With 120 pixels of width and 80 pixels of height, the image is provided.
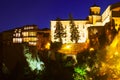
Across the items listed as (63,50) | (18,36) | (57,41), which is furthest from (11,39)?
(63,50)

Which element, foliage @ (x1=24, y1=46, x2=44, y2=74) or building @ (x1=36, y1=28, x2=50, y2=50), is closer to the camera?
foliage @ (x1=24, y1=46, x2=44, y2=74)

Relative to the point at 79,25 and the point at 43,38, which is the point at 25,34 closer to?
the point at 43,38

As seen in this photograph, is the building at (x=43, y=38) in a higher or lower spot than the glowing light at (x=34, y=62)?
higher

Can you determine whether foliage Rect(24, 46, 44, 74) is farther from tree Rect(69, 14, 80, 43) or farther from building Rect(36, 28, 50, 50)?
tree Rect(69, 14, 80, 43)

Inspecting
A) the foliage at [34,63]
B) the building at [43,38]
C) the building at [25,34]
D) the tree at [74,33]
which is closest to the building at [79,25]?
the tree at [74,33]

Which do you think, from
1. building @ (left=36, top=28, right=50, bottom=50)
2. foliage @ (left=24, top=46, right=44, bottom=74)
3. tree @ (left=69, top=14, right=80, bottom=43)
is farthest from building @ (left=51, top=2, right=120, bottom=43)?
foliage @ (left=24, top=46, right=44, bottom=74)

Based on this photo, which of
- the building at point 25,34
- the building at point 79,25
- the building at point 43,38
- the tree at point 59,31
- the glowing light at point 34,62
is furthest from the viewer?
the building at point 25,34

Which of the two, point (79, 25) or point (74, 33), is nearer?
point (74, 33)

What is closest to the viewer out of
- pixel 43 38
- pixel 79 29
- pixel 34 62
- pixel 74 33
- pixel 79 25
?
pixel 34 62

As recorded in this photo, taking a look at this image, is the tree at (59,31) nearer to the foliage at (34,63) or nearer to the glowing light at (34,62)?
the foliage at (34,63)

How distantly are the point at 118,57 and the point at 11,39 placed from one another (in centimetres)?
2756

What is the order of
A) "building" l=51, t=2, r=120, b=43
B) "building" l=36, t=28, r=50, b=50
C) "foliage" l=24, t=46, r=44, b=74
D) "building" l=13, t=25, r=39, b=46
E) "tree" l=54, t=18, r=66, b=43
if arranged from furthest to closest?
"building" l=13, t=25, r=39, b=46 < "building" l=36, t=28, r=50, b=50 < "building" l=51, t=2, r=120, b=43 < "tree" l=54, t=18, r=66, b=43 < "foliage" l=24, t=46, r=44, b=74

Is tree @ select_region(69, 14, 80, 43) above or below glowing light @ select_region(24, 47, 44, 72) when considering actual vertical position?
above

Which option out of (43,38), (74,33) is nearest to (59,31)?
(74,33)
